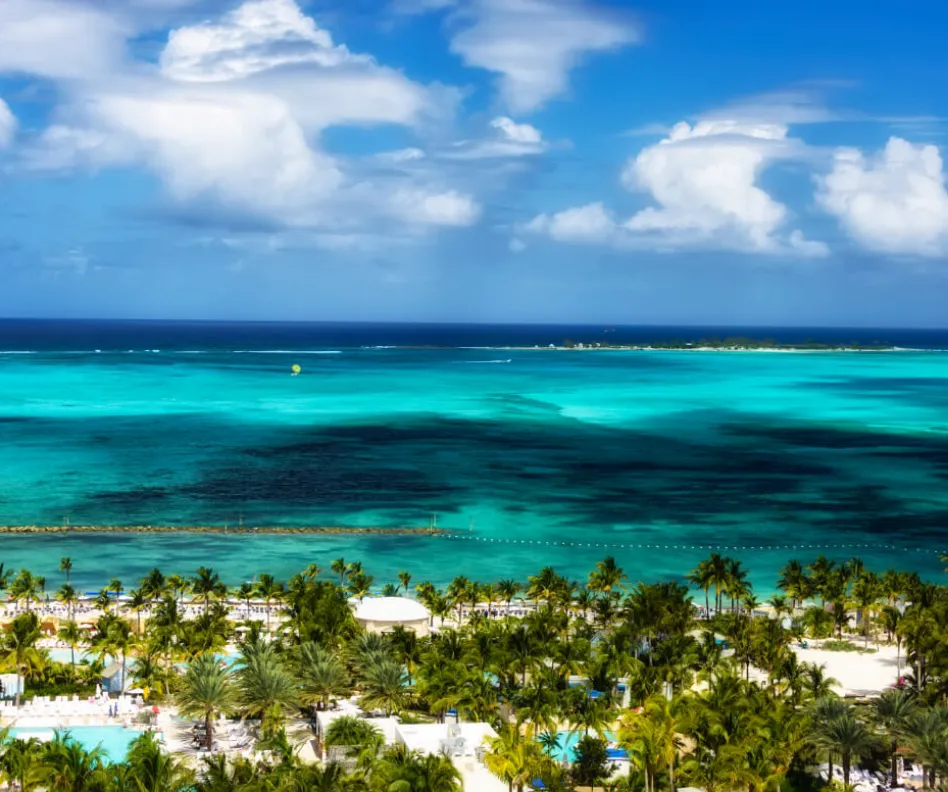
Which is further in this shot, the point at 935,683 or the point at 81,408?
the point at 81,408

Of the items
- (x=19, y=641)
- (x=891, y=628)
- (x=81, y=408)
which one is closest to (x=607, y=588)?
(x=891, y=628)

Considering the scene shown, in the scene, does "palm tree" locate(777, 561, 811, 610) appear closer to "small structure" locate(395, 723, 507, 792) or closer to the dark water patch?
the dark water patch

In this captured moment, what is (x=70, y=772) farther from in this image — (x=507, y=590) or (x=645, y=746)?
(x=507, y=590)

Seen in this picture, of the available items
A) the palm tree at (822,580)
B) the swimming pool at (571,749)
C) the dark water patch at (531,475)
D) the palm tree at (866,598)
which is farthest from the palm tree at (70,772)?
the dark water patch at (531,475)

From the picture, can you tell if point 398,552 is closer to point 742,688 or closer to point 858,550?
point 858,550

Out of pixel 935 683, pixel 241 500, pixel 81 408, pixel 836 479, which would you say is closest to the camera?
pixel 935 683

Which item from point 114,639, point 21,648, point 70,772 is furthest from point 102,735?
point 70,772

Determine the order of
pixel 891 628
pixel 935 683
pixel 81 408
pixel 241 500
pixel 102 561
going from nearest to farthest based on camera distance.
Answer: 1. pixel 935 683
2. pixel 891 628
3. pixel 102 561
4. pixel 241 500
5. pixel 81 408
